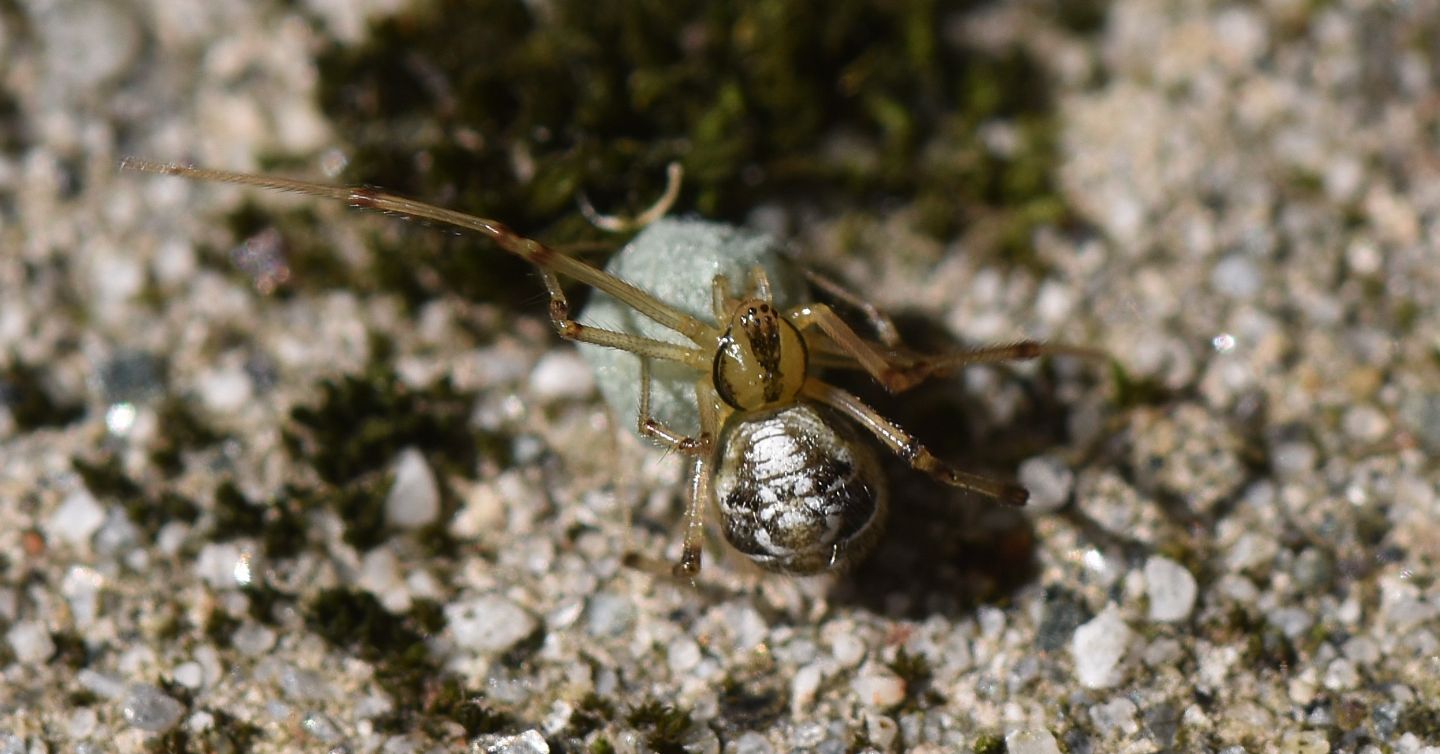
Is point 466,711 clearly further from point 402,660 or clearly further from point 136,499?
point 136,499

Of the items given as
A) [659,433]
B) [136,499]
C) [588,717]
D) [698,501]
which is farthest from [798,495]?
[136,499]

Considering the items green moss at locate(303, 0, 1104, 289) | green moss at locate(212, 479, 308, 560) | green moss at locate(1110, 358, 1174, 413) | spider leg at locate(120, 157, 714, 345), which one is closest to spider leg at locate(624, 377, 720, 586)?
spider leg at locate(120, 157, 714, 345)

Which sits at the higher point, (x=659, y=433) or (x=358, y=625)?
(x=659, y=433)

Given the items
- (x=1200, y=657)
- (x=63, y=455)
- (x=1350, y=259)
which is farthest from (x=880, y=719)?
(x=63, y=455)

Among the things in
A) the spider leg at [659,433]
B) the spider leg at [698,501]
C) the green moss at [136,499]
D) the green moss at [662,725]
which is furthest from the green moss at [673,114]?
the green moss at [662,725]

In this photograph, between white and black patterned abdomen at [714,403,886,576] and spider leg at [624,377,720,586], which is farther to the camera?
spider leg at [624,377,720,586]

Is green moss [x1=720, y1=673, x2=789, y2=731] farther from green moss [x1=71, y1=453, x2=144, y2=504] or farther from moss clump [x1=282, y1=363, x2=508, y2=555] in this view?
green moss [x1=71, y1=453, x2=144, y2=504]
